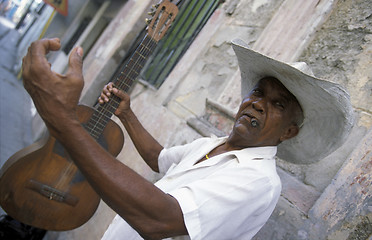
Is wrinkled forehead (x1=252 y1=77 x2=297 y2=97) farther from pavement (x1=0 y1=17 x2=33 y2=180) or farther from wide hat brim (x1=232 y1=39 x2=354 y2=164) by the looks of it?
pavement (x1=0 y1=17 x2=33 y2=180)

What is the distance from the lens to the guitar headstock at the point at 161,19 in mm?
1880

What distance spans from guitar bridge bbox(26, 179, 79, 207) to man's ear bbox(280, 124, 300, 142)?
156 centimetres

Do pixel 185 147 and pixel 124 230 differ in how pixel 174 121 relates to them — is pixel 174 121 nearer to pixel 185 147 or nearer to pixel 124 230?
pixel 185 147

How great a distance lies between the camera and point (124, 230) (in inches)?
59.2

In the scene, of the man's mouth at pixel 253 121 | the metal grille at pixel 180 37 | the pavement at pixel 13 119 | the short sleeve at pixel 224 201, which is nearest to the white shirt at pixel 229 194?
the short sleeve at pixel 224 201

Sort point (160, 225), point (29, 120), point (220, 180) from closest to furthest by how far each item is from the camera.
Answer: point (160, 225) < point (220, 180) < point (29, 120)

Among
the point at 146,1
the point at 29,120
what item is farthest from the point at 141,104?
the point at 29,120

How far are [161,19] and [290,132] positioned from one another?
3.71ft

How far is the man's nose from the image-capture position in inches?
56.2

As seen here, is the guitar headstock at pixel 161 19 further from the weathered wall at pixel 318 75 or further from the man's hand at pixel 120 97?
the weathered wall at pixel 318 75

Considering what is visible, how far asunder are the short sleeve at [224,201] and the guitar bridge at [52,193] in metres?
1.29

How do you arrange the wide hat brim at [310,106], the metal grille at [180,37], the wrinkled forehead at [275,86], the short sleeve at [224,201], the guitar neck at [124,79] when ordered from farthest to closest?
the metal grille at [180,37]
the guitar neck at [124,79]
the wrinkled forehead at [275,86]
the wide hat brim at [310,106]
the short sleeve at [224,201]

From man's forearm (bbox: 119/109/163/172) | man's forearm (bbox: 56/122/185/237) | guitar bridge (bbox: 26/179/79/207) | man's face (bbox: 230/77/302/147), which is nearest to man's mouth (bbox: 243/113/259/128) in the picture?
man's face (bbox: 230/77/302/147)

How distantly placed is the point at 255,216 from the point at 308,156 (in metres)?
0.53
